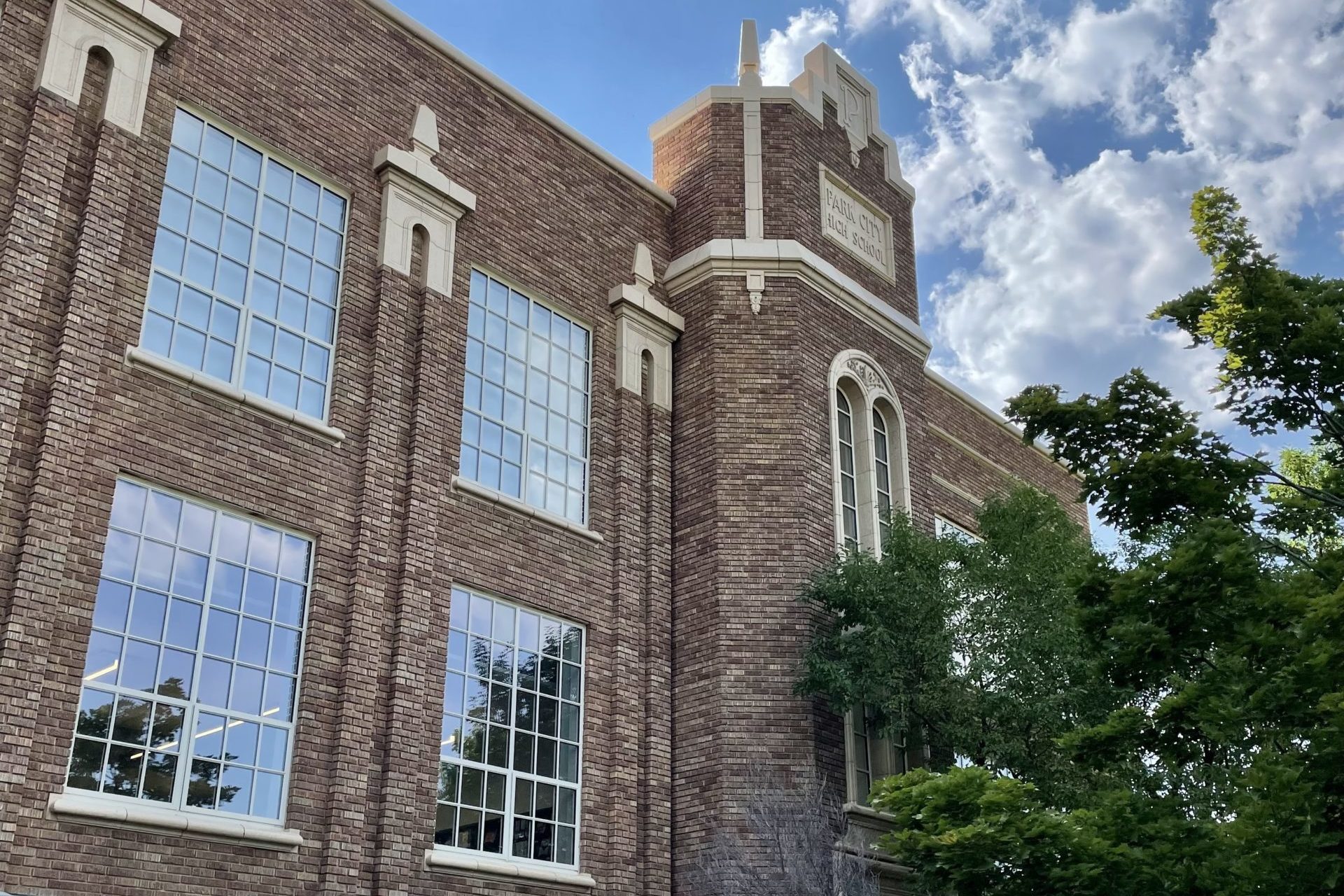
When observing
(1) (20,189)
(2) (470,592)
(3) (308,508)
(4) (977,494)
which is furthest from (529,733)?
(4) (977,494)

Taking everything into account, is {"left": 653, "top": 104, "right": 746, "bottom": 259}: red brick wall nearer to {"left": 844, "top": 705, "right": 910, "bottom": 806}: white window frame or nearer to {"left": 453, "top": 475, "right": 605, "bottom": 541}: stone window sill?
{"left": 453, "top": 475, "right": 605, "bottom": 541}: stone window sill

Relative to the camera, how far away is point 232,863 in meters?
13.1

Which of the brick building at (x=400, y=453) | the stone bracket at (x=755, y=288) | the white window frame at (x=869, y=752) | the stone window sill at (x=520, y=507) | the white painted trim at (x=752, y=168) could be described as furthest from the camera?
the white painted trim at (x=752, y=168)

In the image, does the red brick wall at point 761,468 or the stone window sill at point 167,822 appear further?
the red brick wall at point 761,468

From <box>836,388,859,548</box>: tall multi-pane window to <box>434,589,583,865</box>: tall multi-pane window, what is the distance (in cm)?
517

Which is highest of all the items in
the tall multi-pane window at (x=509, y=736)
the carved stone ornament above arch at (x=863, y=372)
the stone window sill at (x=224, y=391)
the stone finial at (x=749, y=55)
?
the stone finial at (x=749, y=55)

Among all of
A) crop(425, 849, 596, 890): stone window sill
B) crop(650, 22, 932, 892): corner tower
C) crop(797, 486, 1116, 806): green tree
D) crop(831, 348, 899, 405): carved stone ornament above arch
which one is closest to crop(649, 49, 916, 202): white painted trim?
crop(650, 22, 932, 892): corner tower

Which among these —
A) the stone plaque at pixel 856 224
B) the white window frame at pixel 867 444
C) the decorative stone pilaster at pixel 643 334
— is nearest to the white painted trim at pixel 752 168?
the stone plaque at pixel 856 224

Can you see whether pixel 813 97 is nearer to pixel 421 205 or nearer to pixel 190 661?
pixel 421 205

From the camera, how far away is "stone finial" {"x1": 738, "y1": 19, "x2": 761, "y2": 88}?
22.4 m

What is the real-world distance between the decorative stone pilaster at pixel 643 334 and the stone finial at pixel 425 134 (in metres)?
3.53

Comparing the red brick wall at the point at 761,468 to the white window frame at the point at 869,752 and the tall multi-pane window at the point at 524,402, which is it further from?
the tall multi-pane window at the point at 524,402

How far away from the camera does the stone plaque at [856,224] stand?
2211cm

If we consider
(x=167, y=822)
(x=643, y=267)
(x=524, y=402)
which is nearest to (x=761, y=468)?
(x=524, y=402)
